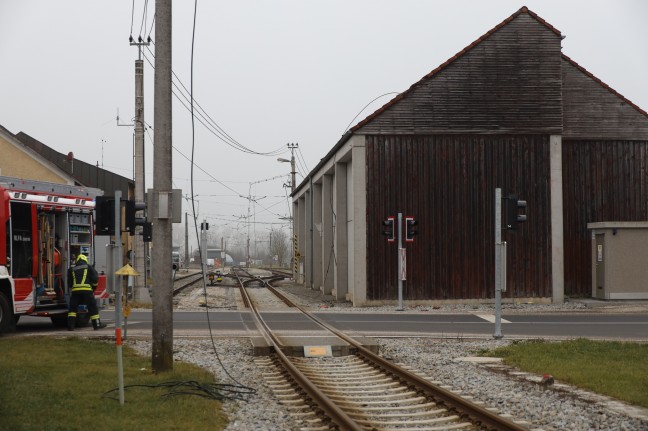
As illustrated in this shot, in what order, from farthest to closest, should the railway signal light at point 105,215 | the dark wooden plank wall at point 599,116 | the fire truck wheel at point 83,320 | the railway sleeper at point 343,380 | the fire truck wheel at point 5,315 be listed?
the dark wooden plank wall at point 599,116 → the fire truck wheel at point 83,320 → the fire truck wheel at point 5,315 → the railway sleeper at point 343,380 → the railway signal light at point 105,215

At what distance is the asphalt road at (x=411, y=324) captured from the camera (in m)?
20.4

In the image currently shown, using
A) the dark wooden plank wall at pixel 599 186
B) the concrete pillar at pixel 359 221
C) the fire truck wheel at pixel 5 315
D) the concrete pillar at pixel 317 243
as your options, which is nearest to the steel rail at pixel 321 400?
the fire truck wheel at pixel 5 315

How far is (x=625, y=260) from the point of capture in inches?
1227

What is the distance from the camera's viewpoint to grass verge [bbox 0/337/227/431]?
8867mm

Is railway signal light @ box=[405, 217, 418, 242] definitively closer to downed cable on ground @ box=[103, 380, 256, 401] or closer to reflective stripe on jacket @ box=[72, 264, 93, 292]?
reflective stripe on jacket @ box=[72, 264, 93, 292]

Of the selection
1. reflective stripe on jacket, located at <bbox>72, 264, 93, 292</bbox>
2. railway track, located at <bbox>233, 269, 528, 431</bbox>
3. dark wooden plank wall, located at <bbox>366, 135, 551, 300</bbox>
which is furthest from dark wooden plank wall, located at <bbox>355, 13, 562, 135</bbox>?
railway track, located at <bbox>233, 269, 528, 431</bbox>

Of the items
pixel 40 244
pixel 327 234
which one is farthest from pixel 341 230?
pixel 40 244

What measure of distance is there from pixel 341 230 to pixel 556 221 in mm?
9182

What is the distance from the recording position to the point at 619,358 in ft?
48.6

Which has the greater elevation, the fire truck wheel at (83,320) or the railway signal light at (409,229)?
the railway signal light at (409,229)

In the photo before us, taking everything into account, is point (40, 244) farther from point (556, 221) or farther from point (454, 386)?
point (556, 221)

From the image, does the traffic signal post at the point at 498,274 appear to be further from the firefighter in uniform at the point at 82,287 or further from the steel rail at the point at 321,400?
the firefighter in uniform at the point at 82,287

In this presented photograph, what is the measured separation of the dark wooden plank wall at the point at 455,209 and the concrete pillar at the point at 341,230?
186 inches

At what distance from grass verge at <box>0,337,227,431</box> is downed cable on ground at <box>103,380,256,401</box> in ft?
0.45
